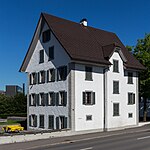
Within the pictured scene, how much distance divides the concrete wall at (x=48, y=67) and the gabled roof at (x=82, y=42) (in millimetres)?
983

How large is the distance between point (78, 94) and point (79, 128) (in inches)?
149

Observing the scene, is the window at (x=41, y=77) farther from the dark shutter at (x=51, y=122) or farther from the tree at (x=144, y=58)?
the tree at (x=144, y=58)

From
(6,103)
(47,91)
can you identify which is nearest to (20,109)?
(6,103)

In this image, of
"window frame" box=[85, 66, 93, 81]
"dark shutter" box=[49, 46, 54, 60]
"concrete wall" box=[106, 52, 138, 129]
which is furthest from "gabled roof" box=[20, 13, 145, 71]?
"dark shutter" box=[49, 46, 54, 60]

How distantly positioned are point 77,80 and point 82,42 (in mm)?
5716

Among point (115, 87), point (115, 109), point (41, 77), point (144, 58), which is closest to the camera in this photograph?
point (115, 109)

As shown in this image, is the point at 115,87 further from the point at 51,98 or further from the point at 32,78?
the point at 32,78

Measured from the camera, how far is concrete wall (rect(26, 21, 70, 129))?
3116cm

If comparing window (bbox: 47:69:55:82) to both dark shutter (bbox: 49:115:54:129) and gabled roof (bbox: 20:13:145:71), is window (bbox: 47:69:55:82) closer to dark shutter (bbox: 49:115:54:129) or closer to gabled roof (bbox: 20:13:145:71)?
gabled roof (bbox: 20:13:145:71)

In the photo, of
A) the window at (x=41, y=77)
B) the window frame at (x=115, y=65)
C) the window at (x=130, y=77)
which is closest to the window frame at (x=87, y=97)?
the window frame at (x=115, y=65)

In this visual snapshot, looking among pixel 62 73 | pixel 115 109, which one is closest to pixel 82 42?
pixel 62 73

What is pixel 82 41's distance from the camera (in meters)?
33.8

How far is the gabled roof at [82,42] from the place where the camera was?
31.1 m

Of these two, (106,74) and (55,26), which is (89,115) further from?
(55,26)
